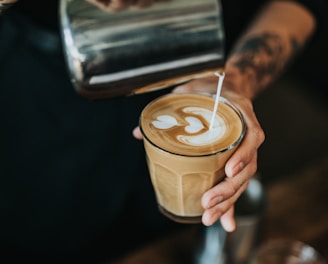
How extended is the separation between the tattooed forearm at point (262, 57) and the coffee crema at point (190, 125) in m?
0.38

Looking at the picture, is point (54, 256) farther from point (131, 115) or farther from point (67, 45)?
point (67, 45)

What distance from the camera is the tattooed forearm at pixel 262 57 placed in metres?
1.41

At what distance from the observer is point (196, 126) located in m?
0.98

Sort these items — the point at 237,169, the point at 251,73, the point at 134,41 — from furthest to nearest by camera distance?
the point at 251,73 → the point at 237,169 → the point at 134,41

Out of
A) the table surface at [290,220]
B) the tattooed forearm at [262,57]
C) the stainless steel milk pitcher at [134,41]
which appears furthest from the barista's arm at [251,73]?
the table surface at [290,220]

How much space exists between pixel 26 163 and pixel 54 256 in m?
0.33

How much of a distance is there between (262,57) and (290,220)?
1.46ft

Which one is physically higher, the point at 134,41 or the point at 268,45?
the point at 134,41

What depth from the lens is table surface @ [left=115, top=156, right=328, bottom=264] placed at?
1.35 m

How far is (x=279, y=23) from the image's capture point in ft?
5.14

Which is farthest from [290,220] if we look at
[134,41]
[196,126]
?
[134,41]

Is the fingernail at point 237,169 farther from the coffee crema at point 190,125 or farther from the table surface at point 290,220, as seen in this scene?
the table surface at point 290,220

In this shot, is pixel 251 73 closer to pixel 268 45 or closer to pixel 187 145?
pixel 268 45

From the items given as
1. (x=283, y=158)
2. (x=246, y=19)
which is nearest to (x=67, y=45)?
(x=246, y=19)
